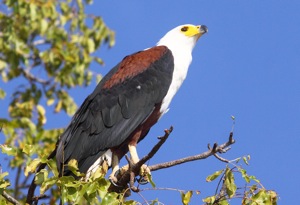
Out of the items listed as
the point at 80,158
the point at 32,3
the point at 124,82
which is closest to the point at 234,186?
the point at 80,158

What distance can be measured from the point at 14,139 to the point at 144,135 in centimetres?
258

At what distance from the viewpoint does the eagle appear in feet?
20.7

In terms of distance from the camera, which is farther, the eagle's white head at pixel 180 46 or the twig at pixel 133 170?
the eagle's white head at pixel 180 46

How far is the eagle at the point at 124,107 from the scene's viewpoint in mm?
6297

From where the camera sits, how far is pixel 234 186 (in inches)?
189

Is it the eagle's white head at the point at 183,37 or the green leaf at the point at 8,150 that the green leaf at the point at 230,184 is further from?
the eagle's white head at the point at 183,37

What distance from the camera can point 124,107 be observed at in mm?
6641

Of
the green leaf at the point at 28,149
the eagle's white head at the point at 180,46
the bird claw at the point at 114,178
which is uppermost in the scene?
the eagle's white head at the point at 180,46

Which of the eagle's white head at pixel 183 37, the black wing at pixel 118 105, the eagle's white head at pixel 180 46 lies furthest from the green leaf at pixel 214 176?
the eagle's white head at pixel 183 37

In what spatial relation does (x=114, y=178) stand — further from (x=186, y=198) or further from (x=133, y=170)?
(x=186, y=198)

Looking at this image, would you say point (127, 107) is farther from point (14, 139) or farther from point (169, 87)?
point (14, 139)

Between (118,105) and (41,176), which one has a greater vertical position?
A: (118,105)

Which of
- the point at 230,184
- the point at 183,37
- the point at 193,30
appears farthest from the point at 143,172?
the point at 193,30

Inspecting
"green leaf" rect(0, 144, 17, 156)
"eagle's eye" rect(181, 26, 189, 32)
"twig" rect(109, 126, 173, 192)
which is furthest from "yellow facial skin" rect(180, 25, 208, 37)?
"green leaf" rect(0, 144, 17, 156)
